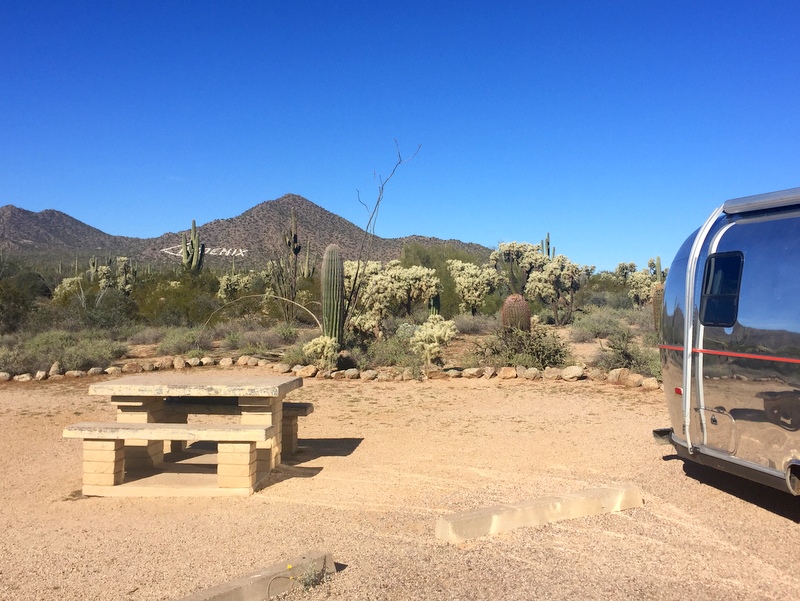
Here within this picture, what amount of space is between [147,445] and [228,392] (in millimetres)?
1118

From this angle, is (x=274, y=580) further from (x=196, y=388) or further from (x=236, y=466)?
(x=196, y=388)

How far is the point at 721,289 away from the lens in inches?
205

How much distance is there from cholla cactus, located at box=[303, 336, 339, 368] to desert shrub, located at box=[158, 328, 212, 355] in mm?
5070

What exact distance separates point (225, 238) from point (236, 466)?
63741mm

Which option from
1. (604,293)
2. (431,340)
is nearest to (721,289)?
(431,340)

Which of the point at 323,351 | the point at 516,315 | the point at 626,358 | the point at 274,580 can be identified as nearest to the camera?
the point at 274,580

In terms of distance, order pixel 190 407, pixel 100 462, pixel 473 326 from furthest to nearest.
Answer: pixel 473 326, pixel 190 407, pixel 100 462

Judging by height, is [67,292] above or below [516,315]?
above

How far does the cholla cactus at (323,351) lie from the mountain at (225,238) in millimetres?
41029

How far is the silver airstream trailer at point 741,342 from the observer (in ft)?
15.2

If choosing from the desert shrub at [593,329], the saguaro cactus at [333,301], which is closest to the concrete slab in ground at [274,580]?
the saguaro cactus at [333,301]

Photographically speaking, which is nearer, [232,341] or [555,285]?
[232,341]

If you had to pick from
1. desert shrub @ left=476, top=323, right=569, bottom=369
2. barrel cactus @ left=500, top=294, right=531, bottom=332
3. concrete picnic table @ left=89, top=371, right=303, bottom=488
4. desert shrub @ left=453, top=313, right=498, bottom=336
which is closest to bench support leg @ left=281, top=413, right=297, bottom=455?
concrete picnic table @ left=89, top=371, right=303, bottom=488

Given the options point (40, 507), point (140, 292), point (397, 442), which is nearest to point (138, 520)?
point (40, 507)
